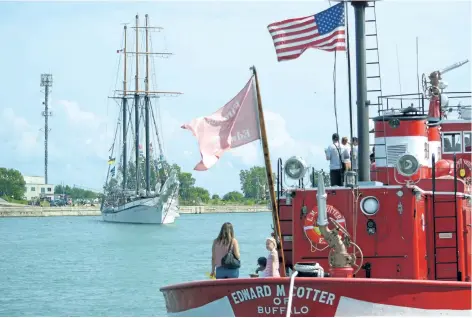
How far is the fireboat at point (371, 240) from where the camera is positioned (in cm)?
1622

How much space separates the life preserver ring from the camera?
1803cm

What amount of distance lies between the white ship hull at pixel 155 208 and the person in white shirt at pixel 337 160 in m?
91.2

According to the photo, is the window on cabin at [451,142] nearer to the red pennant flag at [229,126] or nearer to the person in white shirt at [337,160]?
the person in white shirt at [337,160]

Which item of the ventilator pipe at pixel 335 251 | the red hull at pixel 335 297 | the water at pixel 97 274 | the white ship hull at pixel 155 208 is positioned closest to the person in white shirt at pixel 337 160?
the ventilator pipe at pixel 335 251

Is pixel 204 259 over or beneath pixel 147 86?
beneath

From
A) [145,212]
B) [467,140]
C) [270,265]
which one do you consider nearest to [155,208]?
[145,212]

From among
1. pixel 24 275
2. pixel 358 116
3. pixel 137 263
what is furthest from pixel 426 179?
pixel 137 263

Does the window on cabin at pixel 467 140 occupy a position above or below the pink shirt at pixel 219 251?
above

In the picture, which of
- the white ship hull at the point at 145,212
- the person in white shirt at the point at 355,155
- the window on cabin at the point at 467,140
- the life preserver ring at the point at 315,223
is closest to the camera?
the life preserver ring at the point at 315,223

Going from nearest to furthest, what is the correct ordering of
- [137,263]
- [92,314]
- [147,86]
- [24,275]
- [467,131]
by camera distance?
[467,131] → [92,314] → [24,275] → [137,263] → [147,86]

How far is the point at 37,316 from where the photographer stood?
97.5 feet

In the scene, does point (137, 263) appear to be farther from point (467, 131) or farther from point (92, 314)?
point (467, 131)

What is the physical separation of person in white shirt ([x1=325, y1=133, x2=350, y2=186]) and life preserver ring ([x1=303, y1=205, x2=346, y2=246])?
1.59m

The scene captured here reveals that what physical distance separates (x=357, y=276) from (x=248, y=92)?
145 inches
